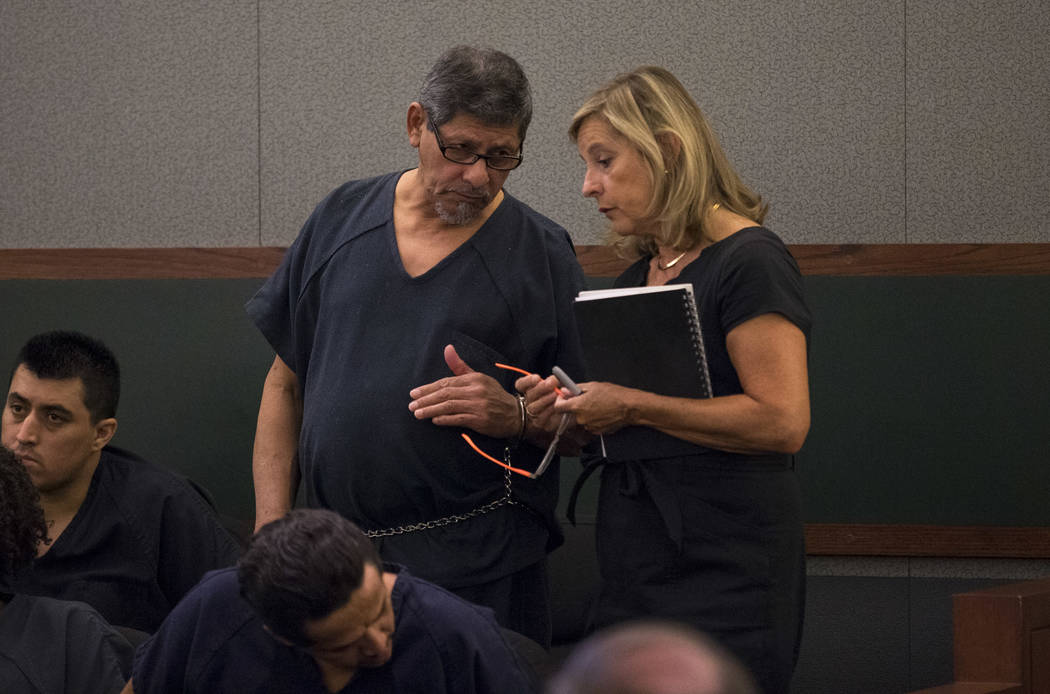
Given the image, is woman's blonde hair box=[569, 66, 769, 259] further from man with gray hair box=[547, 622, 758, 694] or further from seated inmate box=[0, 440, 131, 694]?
man with gray hair box=[547, 622, 758, 694]

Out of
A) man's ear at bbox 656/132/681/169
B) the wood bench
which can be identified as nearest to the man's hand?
man's ear at bbox 656/132/681/169

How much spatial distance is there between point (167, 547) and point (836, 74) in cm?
217

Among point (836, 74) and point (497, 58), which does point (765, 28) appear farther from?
point (497, 58)

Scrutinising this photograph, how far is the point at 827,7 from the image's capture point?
136 inches

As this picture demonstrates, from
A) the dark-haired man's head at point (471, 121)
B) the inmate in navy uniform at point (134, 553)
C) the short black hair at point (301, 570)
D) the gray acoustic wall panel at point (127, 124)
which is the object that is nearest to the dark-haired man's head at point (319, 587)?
the short black hair at point (301, 570)

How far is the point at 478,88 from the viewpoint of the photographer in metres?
2.05

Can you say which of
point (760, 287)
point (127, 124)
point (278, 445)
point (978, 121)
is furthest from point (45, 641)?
point (978, 121)

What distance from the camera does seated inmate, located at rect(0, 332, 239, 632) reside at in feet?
8.60

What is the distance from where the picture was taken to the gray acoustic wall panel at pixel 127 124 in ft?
12.0

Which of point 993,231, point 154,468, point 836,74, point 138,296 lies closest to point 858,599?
point 993,231

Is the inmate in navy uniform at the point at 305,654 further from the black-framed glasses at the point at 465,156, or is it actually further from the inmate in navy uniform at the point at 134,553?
the inmate in navy uniform at the point at 134,553

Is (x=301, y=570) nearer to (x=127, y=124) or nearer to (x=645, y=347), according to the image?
(x=645, y=347)

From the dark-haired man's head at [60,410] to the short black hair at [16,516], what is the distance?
638 mm

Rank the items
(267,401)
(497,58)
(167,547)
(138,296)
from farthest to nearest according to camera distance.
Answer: (138,296)
(167,547)
(267,401)
(497,58)
